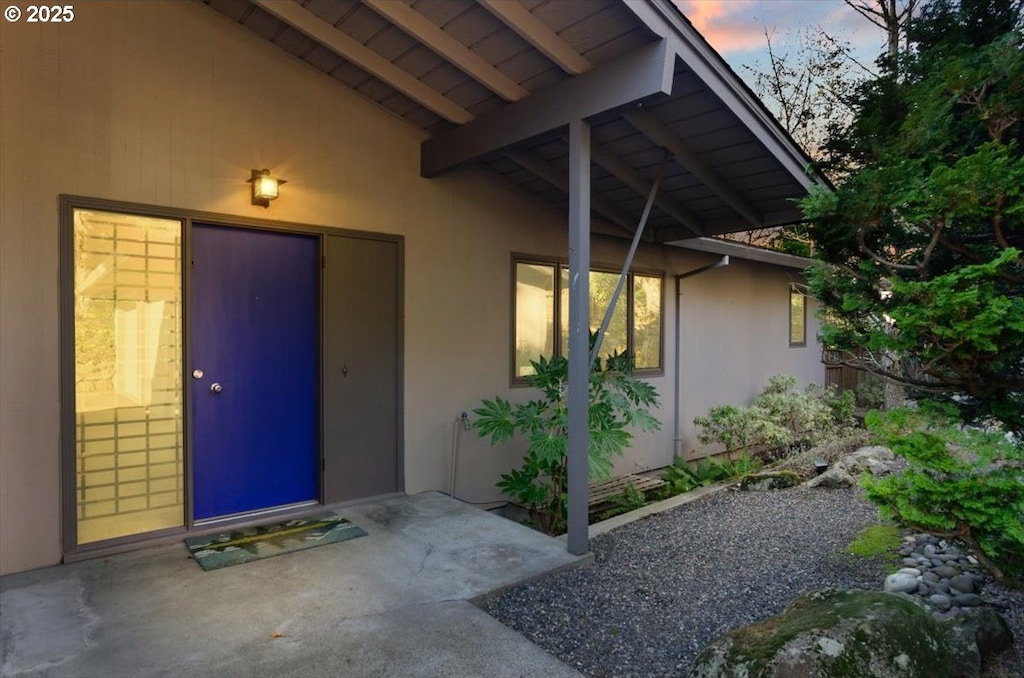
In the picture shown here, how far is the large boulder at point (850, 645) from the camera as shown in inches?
80.0

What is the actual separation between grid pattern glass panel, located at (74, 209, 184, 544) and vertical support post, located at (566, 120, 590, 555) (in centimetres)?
256

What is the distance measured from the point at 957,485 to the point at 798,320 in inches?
323

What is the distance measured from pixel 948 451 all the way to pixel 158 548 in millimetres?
4319

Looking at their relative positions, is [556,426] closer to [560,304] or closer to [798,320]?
[560,304]

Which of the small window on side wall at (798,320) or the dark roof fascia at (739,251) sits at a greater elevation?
the dark roof fascia at (739,251)

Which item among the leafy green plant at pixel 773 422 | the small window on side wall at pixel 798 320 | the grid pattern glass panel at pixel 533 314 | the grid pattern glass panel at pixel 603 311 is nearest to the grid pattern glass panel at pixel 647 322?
the grid pattern glass panel at pixel 603 311

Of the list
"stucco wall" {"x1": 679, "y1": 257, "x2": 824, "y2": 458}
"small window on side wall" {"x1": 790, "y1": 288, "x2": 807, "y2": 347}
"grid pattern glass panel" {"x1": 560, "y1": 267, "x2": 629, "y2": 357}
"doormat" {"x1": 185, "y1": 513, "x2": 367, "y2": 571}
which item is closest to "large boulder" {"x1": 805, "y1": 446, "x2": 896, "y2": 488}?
"stucco wall" {"x1": 679, "y1": 257, "x2": 824, "y2": 458}

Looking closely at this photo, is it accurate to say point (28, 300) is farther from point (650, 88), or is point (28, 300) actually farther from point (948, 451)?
point (948, 451)

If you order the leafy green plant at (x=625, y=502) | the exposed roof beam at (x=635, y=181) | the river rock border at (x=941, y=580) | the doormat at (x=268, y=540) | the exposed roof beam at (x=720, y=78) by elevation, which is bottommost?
the leafy green plant at (x=625, y=502)

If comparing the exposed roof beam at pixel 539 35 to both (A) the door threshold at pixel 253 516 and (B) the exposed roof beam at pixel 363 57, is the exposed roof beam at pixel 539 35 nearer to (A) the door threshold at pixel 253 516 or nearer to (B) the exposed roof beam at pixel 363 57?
(B) the exposed roof beam at pixel 363 57

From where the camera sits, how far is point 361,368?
4555mm

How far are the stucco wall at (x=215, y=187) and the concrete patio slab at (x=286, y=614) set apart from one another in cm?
69

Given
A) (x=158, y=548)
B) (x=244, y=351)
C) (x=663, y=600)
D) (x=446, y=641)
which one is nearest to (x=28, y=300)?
(x=244, y=351)

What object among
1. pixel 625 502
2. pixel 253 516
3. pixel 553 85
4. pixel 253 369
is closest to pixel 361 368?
pixel 253 369
